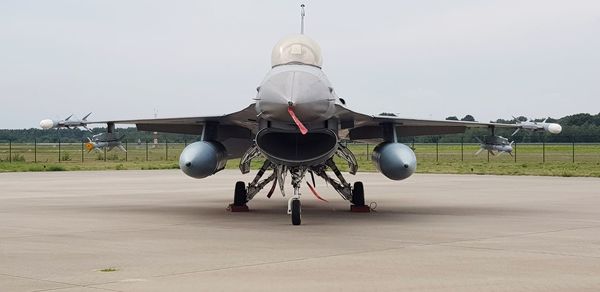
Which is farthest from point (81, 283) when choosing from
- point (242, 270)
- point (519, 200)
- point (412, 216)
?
point (519, 200)

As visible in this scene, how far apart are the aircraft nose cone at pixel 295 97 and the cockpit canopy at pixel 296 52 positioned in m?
1.58

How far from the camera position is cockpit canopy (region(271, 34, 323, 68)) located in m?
15.3

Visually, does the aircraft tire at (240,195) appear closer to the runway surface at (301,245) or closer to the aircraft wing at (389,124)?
the runway surface at (301,245)

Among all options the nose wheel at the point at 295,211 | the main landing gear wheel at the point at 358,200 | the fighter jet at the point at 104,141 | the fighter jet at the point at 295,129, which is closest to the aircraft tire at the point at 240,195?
the fighter jet at the point at 295,129

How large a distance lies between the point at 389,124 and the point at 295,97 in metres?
4.88

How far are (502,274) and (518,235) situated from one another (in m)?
4.42

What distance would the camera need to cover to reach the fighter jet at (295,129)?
44.3 ft

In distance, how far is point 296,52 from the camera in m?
15.4

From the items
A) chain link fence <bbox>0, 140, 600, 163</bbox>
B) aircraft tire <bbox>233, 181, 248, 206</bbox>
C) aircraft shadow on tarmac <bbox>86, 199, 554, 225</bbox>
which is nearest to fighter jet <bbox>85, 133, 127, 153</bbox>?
aircraft shadow on tarmac <bbox>86, 199, 554, 225</bbox>

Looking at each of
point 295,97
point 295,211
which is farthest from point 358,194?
point 295,97

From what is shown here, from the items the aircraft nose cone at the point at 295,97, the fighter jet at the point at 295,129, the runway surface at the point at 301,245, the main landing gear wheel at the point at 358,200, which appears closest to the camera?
the runway surface at the point at 301,245

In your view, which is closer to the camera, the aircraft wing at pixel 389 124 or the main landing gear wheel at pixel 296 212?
the main landing gear wheel at pixel 296 212

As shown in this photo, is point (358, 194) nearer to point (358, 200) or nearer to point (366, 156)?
point (358, 200)

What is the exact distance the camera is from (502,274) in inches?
354
